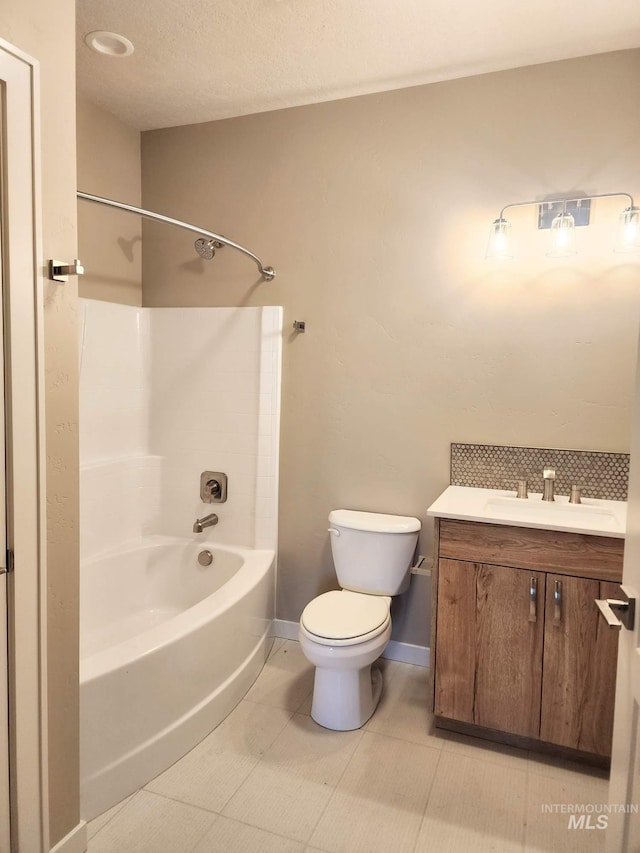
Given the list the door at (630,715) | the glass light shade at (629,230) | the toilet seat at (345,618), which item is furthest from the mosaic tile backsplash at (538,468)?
the door at (630,715)

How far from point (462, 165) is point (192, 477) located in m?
1.98

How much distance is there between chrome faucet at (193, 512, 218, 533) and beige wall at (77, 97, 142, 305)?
47.2 inches

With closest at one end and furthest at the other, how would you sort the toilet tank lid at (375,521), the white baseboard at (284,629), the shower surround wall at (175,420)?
the toilet tank lid at (375,521), the shower surround wall at (175,420), the white baseboard at (284,629)

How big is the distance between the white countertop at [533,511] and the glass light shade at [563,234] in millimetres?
989

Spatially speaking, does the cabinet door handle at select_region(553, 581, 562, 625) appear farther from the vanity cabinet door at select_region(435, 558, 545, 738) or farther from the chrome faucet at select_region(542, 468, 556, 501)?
the chrome faucet at select_region(542, 468, 556, 501)

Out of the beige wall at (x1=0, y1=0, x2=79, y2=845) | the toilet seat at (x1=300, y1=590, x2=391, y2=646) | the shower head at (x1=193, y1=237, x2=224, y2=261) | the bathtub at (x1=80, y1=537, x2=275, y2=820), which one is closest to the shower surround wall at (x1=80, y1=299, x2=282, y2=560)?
the bathtub at (x1=80, y1=537, x2=275, y2=820)

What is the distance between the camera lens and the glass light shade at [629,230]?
2.06 m

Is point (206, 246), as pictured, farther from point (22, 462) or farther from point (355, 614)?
point (355, 614)

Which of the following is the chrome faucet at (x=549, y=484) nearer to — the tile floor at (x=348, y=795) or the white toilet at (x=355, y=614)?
the white toilet at (x=355, y=614)

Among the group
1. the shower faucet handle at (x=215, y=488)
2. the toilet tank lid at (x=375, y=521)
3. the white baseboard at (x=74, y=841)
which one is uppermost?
the shower faucet handle at (x=215, y=488)

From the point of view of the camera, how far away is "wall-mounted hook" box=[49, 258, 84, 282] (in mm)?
1375

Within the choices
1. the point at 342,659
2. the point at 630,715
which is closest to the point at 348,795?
the point at 342,659

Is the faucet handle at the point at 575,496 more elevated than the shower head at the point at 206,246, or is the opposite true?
the shower head at the point at 206,246

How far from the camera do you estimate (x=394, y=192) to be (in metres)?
2.50
